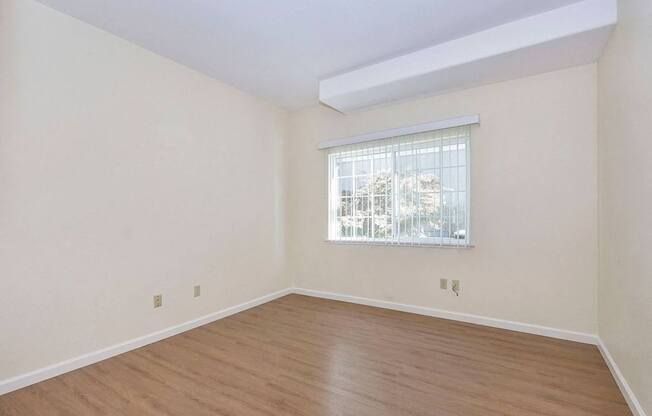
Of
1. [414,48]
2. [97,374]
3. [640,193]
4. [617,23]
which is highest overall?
[414,48]

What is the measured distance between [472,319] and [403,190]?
1.50 metres

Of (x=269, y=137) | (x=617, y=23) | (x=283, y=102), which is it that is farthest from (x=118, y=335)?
(x=617, y=23)

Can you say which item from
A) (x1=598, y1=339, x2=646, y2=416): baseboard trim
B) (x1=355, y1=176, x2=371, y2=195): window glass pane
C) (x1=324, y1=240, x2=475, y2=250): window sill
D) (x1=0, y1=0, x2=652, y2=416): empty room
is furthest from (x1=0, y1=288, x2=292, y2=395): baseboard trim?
(x1=598, y1=339, x2=646, y2=416): baseboard trim

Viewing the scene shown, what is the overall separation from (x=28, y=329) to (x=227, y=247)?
171cm

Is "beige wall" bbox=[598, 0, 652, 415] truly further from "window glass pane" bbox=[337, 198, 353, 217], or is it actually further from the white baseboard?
"window glass pane" bbox=[337, 198, 353, 217]

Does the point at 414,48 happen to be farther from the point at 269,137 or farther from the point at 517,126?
the point at 269,137

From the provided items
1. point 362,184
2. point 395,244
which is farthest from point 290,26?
point 395,244

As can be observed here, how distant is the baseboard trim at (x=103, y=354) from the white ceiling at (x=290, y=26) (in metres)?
2.49

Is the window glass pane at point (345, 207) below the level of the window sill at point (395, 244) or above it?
above

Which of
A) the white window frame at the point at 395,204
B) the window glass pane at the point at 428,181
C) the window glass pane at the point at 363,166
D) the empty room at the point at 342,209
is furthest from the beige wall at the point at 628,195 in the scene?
the window glass pane at the point at 363,166

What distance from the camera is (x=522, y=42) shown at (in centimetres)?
238

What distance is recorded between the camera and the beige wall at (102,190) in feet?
6.64

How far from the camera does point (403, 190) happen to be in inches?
138

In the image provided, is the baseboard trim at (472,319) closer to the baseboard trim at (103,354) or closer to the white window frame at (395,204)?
the white window frame at (395,204)
